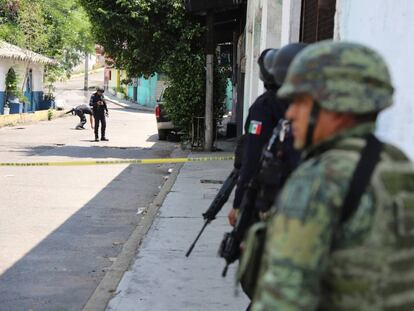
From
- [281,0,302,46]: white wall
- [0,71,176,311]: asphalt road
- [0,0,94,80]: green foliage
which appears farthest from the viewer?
[0,0,94,80]: green foliage

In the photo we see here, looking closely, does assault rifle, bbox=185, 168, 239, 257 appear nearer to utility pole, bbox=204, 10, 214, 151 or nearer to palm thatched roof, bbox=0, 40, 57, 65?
utility pole, bbox=204, 10, 214, 151

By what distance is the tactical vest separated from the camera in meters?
1.73

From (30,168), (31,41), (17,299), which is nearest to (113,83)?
(31,41)

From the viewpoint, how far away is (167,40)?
1586 cm

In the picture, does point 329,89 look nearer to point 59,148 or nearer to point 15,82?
point 59,148

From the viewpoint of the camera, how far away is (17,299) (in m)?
5.17

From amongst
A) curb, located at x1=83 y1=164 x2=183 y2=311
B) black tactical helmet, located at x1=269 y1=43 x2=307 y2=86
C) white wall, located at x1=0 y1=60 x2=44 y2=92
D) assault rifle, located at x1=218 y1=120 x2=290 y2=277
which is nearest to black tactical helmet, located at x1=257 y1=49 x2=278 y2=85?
black tactical helmet, located at x1=269 y1=43 x2=307 y2=86

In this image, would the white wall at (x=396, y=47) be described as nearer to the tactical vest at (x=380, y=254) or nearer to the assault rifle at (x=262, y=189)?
the assault rifle at (x=262, y=189)

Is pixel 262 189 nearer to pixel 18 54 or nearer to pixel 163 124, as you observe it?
pixel 163 124

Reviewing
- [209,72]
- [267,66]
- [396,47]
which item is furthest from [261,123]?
[209,72]

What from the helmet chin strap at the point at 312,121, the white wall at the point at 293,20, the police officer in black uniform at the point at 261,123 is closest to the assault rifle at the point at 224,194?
the police officer in black uniform at the point at 261,123

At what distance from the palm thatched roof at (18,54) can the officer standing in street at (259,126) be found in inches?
981

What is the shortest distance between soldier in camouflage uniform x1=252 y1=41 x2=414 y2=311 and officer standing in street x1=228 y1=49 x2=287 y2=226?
1.71m

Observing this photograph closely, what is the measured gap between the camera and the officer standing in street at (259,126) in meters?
3.55
